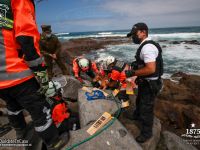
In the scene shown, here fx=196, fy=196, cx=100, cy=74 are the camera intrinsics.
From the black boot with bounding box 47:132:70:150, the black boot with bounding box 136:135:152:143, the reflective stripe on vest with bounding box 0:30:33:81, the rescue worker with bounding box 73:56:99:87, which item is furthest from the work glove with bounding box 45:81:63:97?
the rescue worker with bounding box 73:56:99:87

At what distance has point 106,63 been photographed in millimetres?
5812

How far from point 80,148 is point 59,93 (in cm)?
137

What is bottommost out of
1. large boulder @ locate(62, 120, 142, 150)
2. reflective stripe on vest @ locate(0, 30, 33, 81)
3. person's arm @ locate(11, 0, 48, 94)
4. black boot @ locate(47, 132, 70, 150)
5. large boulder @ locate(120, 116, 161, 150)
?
large boulder @ locate(120, 116, 161, 150)

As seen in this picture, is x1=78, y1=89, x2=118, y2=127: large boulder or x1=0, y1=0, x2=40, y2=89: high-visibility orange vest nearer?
x1=0, y1=0, x2=40, y2=89: high-visibility orange vest

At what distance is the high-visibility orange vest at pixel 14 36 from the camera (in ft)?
8.53

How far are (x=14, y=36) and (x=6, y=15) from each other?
0.29m

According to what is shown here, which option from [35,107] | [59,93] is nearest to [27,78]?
[35,107]

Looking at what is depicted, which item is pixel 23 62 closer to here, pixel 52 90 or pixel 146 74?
pixel 52 90

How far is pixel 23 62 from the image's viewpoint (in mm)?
2830

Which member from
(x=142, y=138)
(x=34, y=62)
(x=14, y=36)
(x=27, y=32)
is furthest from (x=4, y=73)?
(x=142, y=138)

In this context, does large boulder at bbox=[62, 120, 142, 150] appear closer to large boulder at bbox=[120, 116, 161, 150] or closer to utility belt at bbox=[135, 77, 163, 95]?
large boulder at bbox=[120, 116, 161, 150]

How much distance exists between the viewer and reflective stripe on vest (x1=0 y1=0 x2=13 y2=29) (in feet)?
8.41

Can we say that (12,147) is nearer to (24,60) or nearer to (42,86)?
(42,86)

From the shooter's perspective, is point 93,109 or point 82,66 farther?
point 82,66
